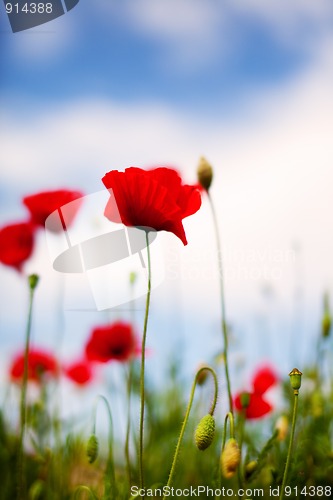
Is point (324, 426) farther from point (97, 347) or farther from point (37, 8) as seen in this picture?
point (37, 8)

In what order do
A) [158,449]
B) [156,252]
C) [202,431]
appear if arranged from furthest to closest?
1. [158,449]
2. [156,252]
3. [202,431]

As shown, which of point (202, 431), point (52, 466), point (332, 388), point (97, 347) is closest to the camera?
point (202, 431)

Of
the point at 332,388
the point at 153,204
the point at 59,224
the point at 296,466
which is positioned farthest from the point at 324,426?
the point at 153,204

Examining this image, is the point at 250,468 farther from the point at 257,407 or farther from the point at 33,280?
the point at 33,280

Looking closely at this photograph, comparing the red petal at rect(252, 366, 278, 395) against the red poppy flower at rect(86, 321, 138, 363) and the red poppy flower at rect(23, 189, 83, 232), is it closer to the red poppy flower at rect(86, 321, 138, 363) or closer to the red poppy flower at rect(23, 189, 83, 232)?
the red poppy flower at rect(86, 321, 138, 363)

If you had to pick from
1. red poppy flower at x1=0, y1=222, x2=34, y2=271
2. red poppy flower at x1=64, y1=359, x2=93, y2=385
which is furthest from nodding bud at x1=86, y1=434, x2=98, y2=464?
red poppy flower at x1=64, y1=359, x2=93, y2=385

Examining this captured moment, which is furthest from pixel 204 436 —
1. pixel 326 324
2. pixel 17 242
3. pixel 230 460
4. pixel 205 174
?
pixel 17 242
